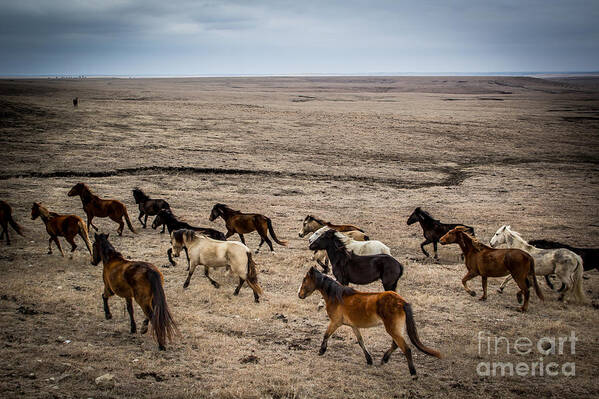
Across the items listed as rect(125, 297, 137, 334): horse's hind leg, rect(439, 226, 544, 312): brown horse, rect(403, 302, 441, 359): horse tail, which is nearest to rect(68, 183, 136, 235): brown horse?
rect(125, 297, 137, 334): horse's hind leg

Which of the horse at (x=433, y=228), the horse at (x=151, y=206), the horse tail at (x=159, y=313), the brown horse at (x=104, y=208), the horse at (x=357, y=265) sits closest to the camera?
the horse tail at (x=159, y=313)

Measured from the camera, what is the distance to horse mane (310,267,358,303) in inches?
263

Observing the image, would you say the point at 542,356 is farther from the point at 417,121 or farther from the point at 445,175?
the point at 417,121

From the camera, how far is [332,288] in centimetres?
682

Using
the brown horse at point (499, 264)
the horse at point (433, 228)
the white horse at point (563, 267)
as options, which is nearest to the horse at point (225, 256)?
the brown horse at point (499, 264)

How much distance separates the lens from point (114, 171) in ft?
69.4

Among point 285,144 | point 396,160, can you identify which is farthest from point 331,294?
point 285,144

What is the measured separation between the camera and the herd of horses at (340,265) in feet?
21.2

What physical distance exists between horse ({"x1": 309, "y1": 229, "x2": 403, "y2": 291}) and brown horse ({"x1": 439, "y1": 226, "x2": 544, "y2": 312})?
2076 millimetres

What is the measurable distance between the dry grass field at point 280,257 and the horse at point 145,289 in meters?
0.34

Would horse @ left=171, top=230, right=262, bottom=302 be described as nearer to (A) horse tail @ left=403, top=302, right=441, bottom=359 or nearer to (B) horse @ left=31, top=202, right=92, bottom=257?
(B) horse @ left=31, top=202, right=92, bottom=257

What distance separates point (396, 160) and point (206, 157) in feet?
41.1

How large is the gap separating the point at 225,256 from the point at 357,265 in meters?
2.89

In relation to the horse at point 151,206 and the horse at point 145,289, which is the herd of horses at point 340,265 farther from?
the horse at point 151,206
